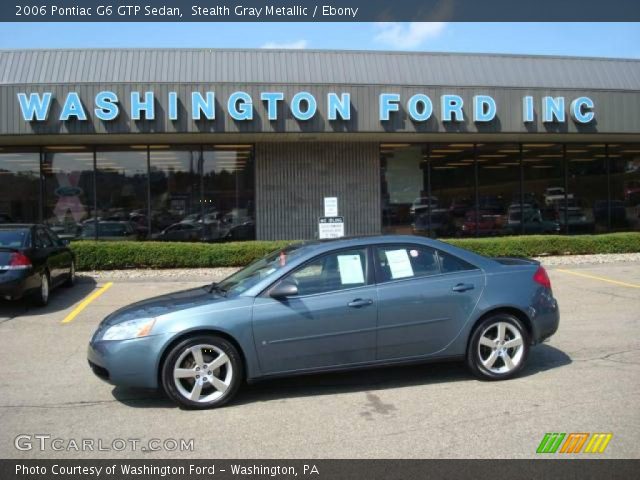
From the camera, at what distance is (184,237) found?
56.5ft

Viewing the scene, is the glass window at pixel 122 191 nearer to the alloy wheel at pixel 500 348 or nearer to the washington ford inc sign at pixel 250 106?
the washington ford inc sign at pixel 250 106

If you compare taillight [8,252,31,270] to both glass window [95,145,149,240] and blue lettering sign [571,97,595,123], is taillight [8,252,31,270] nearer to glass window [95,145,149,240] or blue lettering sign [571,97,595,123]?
glass window [95,145,149,240]

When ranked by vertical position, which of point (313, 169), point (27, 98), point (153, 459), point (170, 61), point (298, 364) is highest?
point (170, 61)

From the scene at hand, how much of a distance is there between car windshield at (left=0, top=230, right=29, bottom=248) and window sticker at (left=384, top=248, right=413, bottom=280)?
22.3ft

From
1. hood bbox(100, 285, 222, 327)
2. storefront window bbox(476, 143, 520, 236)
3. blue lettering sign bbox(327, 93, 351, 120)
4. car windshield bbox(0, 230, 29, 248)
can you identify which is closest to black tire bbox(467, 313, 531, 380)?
hood bbox(100, 285, 222, 327)

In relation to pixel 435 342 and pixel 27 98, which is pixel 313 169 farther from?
pixel 435 342

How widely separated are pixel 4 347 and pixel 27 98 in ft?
28.3

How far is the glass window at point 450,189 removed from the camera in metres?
18.2

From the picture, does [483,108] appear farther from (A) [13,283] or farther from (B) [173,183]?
(A) [13,283]

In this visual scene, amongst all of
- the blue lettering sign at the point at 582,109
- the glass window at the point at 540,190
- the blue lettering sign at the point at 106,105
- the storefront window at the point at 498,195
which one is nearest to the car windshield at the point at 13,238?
the blue lettering sign at the point at 106,105

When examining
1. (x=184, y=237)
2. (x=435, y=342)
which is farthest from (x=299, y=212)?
(x=435, y=342)

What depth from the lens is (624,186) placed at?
1972 centimetres

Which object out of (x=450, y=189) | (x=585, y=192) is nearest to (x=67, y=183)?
(x=450, y=189)

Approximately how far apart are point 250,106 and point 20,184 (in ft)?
23.7
